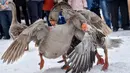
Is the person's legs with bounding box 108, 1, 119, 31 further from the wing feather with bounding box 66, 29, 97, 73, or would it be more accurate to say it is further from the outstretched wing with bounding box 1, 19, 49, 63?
the wing feather with bounding box 66, 29, 97, 73

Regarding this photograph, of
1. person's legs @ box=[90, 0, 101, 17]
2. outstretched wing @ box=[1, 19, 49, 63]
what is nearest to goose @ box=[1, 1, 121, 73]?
outstretched wing @ box=[1, 19, 49, 63]

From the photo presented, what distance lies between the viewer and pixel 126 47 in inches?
266

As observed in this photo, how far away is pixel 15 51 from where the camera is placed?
15.5 ft

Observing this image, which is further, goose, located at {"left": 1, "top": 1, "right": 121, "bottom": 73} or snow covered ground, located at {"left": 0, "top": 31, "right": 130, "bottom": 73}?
snow covered ground, located at {"left": 0, "top": 31, "right": 130, "bottom": 73}

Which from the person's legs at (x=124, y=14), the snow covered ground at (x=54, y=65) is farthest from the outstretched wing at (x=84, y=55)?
the person's legs at (x=124, y=14)

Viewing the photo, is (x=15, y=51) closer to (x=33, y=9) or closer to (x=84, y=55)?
(x=84, y=55)

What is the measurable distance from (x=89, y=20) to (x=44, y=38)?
0.74 metres

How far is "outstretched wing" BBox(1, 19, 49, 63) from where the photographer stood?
4.70m

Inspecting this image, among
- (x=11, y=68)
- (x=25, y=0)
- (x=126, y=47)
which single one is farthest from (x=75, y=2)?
(x=11, y=68)

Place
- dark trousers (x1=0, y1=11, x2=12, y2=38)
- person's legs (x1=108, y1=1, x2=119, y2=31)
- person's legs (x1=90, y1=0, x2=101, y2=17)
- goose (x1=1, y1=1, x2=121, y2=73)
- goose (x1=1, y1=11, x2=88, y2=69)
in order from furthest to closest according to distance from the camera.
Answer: person's legs (x1=90, y1=0, x2=101, y2=17) < dark trousers (x1=0, y1=11, x2=12, y2=38) < person's legs (x1=108, y1=1, x2=119, y2=31) < goose (x1=1, y1=11, x2=88, y2=69) < goose (x1=1, y1=1, x2=121, y2=73)

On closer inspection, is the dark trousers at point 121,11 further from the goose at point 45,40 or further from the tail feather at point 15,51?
the tail feather at point 15,51

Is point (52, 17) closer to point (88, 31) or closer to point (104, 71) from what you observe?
point (88, 31)

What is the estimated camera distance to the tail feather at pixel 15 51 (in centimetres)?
470

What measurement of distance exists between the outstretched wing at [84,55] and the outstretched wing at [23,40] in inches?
29.2
